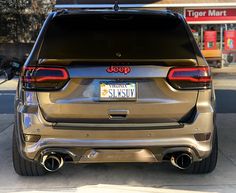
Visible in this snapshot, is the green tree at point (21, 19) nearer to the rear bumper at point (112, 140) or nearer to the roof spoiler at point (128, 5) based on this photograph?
the roof spoiler at point (128, 5)

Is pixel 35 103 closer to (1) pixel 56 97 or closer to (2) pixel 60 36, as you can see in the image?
(1) pixel 56 97

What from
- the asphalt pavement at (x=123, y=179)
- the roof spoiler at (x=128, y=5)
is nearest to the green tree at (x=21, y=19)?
the roof spoiler at (x=128, y=5)

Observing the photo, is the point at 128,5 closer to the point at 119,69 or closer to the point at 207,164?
the point at 207,164

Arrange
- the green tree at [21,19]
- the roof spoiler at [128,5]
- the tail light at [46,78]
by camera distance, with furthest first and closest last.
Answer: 1. the green tree at [21,19]
2. the roof spoiler at [128,5]
3. the tail light at [46,78]

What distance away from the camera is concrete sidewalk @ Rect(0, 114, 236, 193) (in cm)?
496

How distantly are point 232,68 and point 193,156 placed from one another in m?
18.1

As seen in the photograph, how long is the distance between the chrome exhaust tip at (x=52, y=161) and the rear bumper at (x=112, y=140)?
0.27 feet

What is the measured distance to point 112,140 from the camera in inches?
178

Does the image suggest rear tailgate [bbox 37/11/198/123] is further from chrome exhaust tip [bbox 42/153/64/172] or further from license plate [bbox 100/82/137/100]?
chrome exhaust tip [bbox 42/153/64/172]

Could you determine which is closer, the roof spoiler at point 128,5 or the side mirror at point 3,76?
the side mirror at point 3,76

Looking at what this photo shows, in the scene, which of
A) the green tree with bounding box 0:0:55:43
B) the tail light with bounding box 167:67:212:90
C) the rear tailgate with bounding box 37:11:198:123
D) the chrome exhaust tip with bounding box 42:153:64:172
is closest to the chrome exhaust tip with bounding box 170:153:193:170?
the rear tailgate with bounding box 37:11:198:123

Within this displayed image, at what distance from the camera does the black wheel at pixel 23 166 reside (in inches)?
203

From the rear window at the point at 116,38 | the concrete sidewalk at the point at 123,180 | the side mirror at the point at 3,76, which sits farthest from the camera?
the side mirror at the point at 3,76

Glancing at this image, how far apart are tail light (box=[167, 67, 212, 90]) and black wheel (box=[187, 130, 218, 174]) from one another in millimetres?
821
